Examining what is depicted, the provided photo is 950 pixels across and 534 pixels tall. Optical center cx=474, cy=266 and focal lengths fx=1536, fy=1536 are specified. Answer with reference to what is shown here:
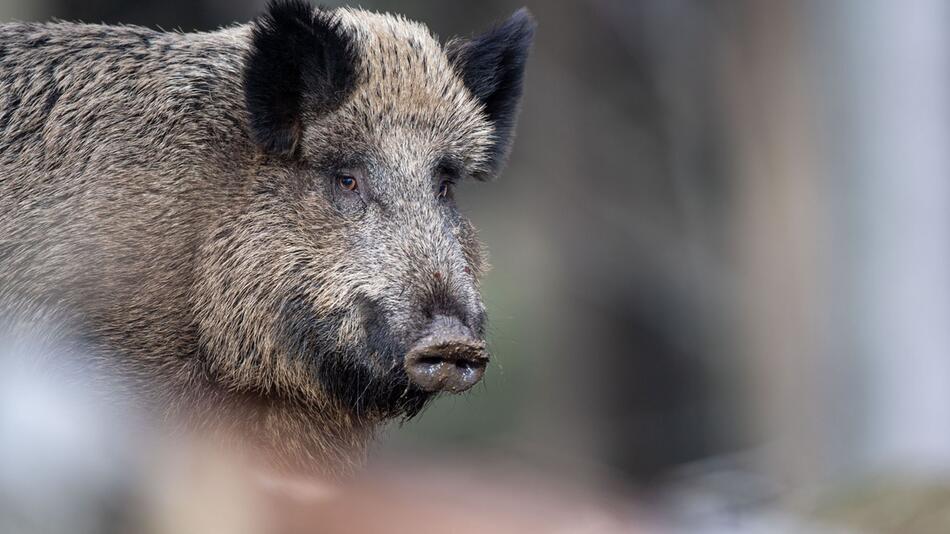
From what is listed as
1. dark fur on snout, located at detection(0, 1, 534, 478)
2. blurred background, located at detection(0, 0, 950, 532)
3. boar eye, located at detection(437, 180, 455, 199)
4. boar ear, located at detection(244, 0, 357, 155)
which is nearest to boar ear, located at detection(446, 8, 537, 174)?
dark fur on snout, located at detection(0, 1, 534, 478)

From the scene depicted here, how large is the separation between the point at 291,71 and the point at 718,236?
410 inches

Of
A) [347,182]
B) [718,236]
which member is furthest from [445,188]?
[718,236]

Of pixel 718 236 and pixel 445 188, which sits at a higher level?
pixel 718 236

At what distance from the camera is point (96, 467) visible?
2.47m

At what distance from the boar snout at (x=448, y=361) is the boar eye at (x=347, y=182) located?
2.92ft

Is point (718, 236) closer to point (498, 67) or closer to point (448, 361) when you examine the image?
point (498, 67)

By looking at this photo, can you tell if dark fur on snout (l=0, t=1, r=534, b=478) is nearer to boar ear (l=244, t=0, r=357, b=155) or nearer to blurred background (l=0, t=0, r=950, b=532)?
boar ear (l=244, t=0, r=357, b=155)

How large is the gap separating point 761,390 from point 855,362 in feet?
12.1

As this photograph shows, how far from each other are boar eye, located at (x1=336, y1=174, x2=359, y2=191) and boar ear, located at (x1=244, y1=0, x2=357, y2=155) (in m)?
0.21

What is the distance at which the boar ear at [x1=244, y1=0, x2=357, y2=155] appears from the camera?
223 inches

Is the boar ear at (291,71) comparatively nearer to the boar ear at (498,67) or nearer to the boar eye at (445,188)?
the boar eye at (445,188)

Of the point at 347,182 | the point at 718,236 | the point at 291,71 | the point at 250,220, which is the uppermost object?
the point at 718,236

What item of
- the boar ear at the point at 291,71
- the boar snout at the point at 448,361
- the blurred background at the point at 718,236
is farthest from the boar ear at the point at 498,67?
the blurred background at the point at 718,236

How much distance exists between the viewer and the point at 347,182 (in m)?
5.72
